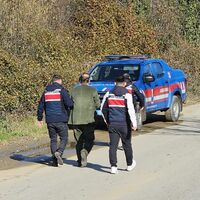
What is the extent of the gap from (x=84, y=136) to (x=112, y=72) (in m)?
5.70

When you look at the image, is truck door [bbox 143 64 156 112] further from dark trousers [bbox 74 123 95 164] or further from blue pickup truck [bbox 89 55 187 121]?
dark trousers [bbox 74 123 95 164]

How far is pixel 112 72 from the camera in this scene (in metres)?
14.9

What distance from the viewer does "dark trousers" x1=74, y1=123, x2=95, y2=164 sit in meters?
9.42

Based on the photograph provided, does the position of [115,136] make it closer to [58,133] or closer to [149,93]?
[58,133]

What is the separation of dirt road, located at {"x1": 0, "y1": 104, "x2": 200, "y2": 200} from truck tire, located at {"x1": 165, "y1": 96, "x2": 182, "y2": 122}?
4.57 m

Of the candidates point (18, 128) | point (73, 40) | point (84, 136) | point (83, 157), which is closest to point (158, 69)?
point (18, 128)

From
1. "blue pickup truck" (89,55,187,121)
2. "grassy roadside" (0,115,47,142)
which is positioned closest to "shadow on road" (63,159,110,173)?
"grassy roadside" (0,115,47,142)

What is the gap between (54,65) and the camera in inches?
677

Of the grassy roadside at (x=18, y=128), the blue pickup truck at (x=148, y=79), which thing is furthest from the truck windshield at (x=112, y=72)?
the grassy roadside at (x=18, y=128)

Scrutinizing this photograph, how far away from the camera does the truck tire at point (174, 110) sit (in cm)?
1608

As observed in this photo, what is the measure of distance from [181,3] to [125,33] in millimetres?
9805

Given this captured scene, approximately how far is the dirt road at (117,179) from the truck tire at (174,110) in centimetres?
457

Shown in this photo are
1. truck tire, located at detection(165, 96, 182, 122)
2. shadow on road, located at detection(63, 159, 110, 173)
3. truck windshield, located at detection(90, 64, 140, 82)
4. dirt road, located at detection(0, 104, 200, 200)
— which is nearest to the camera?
dirt road, located at detection(0, 104, 200, 200)

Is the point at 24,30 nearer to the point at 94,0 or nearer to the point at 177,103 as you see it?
the point at 177,103
